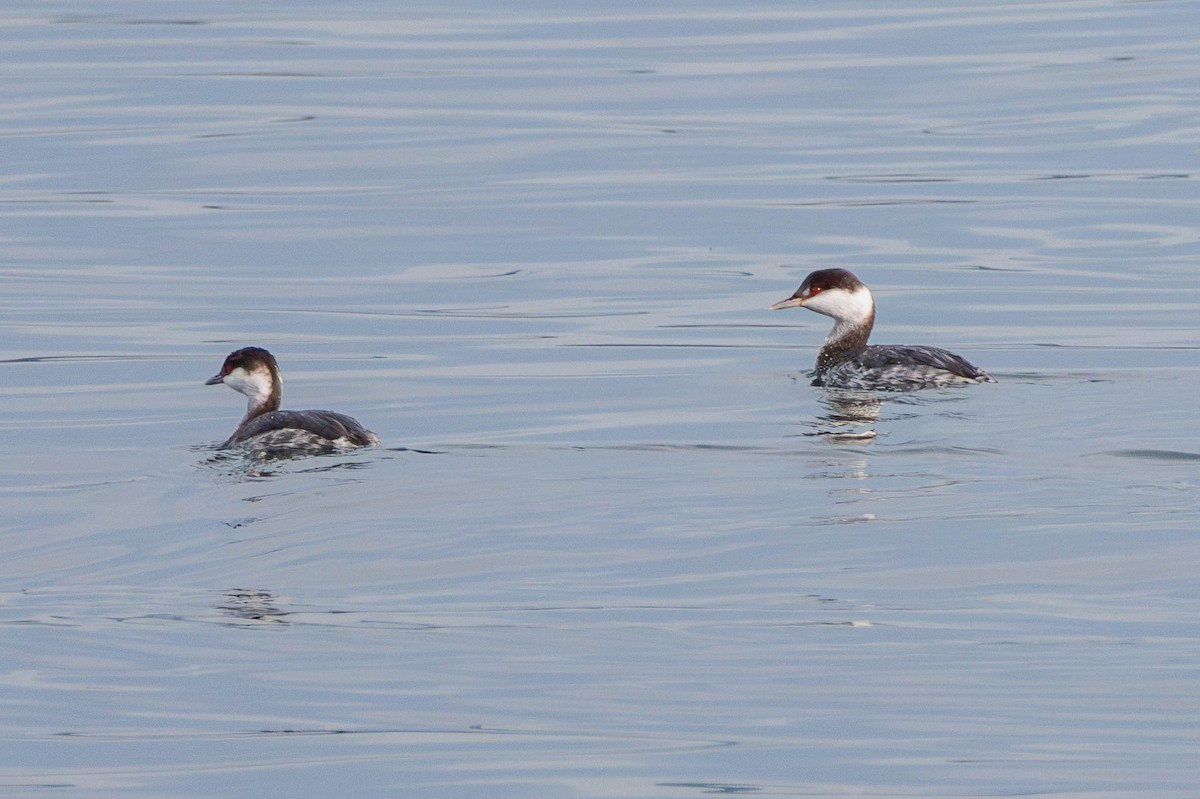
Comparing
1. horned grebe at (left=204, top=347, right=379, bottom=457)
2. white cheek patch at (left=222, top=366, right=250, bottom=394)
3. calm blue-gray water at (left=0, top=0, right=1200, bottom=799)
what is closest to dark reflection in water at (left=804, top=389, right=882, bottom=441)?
calm blue-gray water at (left=0, top=0, right=1200, bottom=799)

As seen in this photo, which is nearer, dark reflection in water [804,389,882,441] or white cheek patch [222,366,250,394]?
dark reflection in water [804,389,882,441]

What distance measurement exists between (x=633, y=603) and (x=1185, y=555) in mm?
2425

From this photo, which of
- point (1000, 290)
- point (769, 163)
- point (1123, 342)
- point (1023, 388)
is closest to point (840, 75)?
point (769, 163)

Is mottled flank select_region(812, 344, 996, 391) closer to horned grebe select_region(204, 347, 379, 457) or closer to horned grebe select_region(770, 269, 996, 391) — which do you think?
horned grebe select_region(770, 269, 996, 391)

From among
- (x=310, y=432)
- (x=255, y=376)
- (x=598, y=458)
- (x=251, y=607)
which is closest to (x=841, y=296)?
(x=598, y=458)

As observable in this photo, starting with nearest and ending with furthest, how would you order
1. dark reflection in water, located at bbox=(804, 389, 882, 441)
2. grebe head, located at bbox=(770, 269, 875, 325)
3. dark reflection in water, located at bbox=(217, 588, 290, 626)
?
dark reflection in water, located at bbox=(217, 588, 290, 626)
dark reflection in water, located at bbox=(804, 389, 882, 441)
grebe head, located at bbox=(770, 269, 875, 325)

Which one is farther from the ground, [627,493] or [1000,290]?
[1000,290]

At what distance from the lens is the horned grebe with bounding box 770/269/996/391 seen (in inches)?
571

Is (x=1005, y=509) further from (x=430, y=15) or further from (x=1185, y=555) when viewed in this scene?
(x=430, y=15)

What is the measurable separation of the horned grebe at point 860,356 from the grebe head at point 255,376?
378 cm

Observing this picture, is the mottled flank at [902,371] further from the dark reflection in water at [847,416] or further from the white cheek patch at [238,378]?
the white cheek patch at [238,378]

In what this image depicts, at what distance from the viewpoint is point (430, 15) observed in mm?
45750

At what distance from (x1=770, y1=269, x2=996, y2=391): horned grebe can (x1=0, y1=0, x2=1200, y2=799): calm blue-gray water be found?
0.93 ft

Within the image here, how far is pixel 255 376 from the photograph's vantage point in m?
13.5
